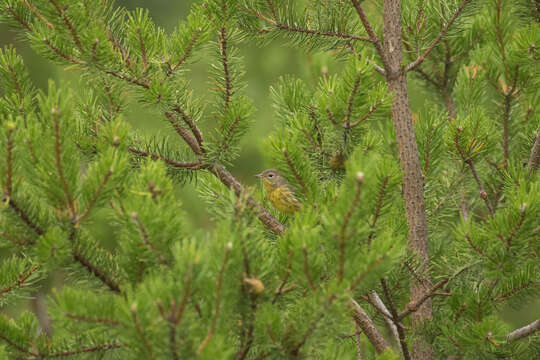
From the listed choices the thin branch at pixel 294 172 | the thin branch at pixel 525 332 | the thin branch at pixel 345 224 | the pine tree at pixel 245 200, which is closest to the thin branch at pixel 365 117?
the pine tree at pixel 245 200

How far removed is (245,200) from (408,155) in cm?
87

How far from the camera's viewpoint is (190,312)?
1.09 metres

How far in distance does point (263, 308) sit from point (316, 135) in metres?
0.68

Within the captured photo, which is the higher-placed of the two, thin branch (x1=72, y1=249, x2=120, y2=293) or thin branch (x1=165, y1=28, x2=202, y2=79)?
thin branch (x1=165, y1=28, x2=202, y2=79)

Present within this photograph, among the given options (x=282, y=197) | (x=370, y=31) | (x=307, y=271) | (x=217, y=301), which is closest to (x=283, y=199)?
(x=282, y=197)

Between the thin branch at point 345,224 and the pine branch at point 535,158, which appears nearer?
the thin branch at point 345,224

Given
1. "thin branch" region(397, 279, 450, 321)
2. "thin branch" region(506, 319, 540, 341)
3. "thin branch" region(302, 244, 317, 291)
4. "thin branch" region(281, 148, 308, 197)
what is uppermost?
"thin branch" region(281, 148, 308, 197)

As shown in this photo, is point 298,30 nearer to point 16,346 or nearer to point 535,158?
point 535,158

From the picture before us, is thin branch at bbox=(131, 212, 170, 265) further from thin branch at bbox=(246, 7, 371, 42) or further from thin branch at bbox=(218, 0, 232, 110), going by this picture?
thin branch at bbox=(246, 7, 371, 42)

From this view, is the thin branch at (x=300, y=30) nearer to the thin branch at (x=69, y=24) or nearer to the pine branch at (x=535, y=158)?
the thin branch at (x=69, y=24)

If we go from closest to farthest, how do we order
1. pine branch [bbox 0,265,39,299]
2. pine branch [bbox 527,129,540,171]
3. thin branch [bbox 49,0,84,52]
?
thin branch [bbox 49,0,84,52]
pine branch [bbox 0,265,39,299]
pine branch [bbox 527,129,540,171]

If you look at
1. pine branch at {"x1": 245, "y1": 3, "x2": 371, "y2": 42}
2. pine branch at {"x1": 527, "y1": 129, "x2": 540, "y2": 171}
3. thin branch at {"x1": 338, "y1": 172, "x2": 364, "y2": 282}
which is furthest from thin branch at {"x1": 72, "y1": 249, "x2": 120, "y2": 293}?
pine branch at {"x1": 527, "y1": 129, "x2": 540, "y2": 171}

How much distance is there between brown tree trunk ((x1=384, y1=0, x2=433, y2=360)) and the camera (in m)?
1.90

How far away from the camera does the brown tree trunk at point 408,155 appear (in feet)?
6.24
